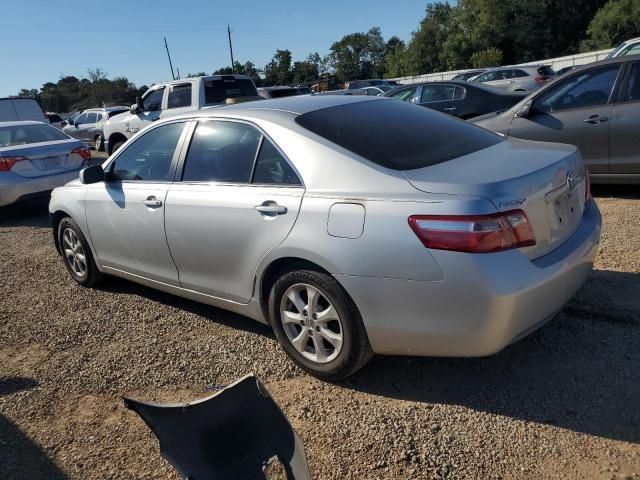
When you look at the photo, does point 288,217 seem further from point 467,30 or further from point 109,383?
point 467,30

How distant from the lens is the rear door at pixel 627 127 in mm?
5824

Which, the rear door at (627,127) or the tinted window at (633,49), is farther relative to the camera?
the tinted window at (633,49)

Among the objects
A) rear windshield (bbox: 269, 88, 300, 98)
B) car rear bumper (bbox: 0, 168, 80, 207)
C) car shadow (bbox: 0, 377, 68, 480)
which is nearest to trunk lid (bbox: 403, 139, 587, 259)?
car shadow (bbox: 0, 377, 68, 480)

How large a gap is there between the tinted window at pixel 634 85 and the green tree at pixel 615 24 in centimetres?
4263

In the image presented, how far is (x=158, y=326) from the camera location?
419 cm

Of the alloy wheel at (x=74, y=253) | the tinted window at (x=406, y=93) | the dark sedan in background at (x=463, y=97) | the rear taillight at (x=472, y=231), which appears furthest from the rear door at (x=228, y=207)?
the tinted window at (x=406, y=93)

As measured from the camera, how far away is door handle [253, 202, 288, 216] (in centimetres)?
313

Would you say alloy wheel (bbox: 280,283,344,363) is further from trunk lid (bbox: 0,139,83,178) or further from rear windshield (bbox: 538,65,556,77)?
rear windshield (bbox: 538,65,556,77)

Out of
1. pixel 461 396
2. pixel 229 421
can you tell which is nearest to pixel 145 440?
pixel 229 421

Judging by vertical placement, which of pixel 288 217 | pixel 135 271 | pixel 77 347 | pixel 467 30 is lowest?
pixel 77 347

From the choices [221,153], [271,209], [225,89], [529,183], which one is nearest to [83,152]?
[225,89]

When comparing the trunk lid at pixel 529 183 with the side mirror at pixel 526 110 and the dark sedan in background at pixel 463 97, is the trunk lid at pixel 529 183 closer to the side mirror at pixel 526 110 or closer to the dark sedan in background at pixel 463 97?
the side mirror at pixel 526 110

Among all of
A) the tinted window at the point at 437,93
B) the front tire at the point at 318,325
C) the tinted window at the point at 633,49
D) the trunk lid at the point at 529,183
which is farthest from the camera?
the tinted window at the point at 633,49

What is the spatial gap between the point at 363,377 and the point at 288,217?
103 centimetres
